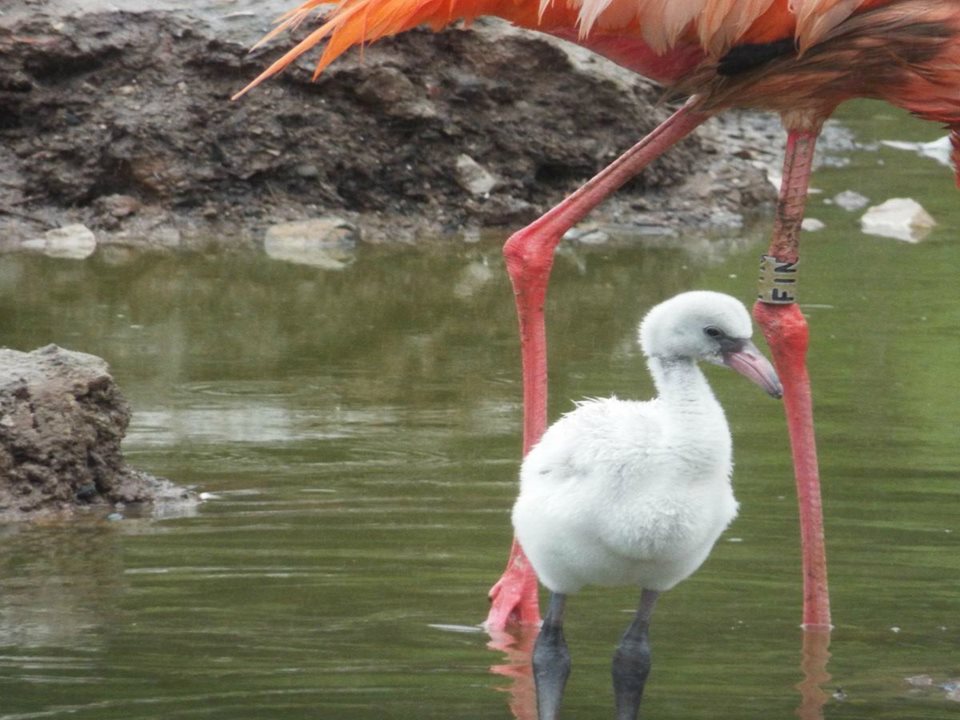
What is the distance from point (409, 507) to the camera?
5.47m

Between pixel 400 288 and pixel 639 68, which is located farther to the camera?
pixel 400 288

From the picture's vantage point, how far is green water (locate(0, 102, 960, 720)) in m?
4.02

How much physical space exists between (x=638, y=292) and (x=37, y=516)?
4.46 m

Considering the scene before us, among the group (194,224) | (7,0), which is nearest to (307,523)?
(194,224)

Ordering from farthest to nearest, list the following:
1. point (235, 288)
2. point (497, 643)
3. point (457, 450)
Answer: point (235, 288)
point (457, 450)
point (497, 643)

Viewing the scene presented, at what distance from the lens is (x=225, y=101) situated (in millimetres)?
10859

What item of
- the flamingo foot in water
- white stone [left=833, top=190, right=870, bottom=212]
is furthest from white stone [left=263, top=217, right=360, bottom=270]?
the flamingo foot in water

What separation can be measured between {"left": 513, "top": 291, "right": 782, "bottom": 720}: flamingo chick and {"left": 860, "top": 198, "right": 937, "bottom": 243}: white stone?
7.42m

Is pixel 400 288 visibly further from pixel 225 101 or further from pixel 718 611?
pixel 718 611

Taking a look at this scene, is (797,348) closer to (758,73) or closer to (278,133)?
(758,73)

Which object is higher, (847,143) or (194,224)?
(847,143)

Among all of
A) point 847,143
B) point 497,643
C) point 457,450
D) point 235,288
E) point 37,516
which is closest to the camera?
point 497,643

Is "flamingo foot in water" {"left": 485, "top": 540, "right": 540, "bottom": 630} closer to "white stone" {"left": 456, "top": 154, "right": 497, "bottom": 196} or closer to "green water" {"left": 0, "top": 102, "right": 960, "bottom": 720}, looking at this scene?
"green water" {"left": 0, "top": 102, "right": 960, "bottom": 720}

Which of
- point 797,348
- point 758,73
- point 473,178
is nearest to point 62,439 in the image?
point 797,348
